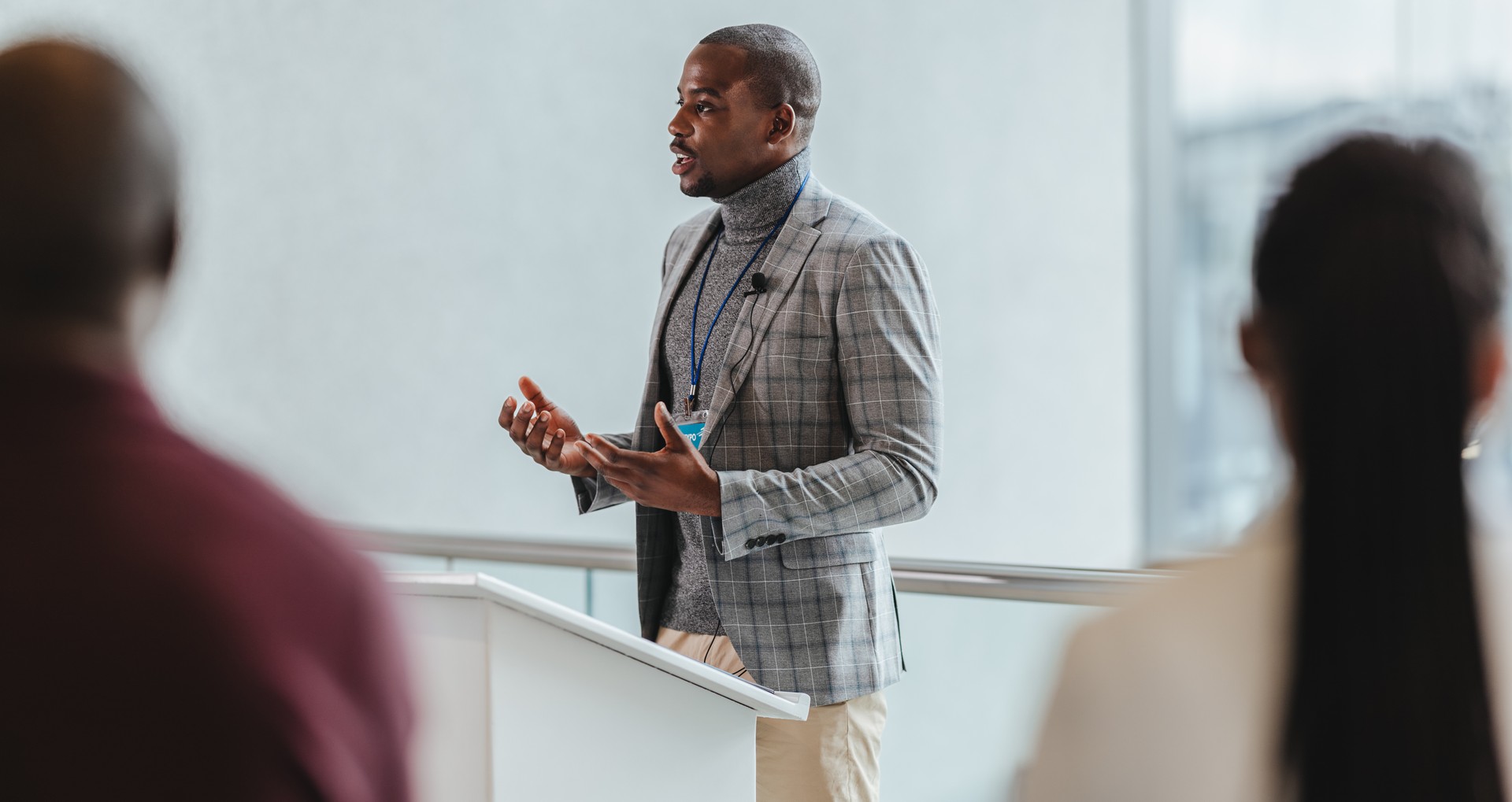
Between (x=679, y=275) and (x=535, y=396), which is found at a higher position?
(x=679, y=275)

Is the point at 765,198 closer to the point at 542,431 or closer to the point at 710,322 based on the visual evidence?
the point at 710,322

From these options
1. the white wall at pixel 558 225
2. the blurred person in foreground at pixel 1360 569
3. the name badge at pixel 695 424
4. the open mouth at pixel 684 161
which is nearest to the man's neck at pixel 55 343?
the blurred person in foreground at pixel 1360 569

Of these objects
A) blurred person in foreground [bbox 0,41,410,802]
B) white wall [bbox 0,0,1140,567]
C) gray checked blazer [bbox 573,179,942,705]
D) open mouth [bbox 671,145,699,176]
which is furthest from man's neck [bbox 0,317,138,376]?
white wall [bbox 0,0,1140,567]

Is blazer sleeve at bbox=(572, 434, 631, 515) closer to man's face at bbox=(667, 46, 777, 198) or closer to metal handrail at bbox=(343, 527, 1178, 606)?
metal handrail at bbox=(343, 527, 1178, 606)

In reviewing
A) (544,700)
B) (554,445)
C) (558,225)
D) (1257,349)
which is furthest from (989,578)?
(558,225)

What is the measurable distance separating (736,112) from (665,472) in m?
0.54

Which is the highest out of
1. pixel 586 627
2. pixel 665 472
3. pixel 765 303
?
pixel 765 303

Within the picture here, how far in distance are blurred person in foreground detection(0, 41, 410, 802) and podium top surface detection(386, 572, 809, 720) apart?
69 cm

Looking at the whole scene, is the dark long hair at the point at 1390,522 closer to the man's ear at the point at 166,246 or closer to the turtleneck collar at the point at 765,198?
the man's ear at the point at 166,246

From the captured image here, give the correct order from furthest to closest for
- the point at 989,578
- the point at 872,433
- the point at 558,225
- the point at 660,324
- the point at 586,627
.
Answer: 1. the point at 558,225
2. the point at 989,578
3. the point at 660,324
4. the point at 872,433
5. the point at 586,627

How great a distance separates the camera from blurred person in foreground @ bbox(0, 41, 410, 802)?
48 centimetres

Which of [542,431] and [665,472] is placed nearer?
[665,472]

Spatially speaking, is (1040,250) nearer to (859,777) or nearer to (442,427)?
(442,427)

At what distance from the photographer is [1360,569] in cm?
62
